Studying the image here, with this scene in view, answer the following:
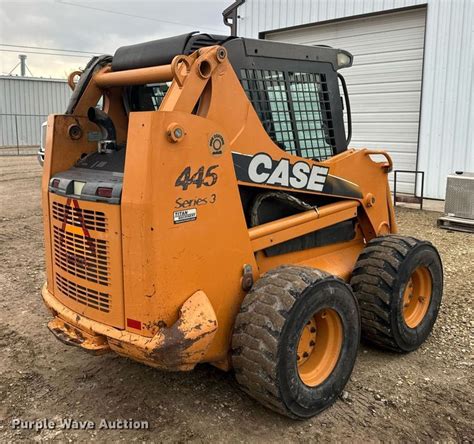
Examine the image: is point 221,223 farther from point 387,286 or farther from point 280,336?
point 387,286

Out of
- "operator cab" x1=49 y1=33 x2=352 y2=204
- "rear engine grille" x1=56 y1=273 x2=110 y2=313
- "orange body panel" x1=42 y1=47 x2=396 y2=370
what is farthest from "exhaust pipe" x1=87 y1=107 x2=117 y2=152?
"rear engine grille" x1=56 y1=273 x2=110 y2=313

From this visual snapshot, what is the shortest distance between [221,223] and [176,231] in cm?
34

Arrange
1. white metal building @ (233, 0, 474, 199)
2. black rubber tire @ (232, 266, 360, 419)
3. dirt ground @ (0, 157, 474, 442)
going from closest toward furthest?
black rubber tire @ (232, 266, 360, 419)
dirt ground @ (0, 157, 474, 442)
white metal building @ (233, 0, 474, 199)

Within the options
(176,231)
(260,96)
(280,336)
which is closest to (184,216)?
(176,231)

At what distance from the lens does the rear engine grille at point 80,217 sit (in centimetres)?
300

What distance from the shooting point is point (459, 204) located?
856 cm

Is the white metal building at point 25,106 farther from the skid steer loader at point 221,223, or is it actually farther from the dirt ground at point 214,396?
the skid steer loader at point 221,223

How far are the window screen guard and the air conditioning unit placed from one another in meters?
5.11

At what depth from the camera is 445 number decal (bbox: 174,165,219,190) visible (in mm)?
2861

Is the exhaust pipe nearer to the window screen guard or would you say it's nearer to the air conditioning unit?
the window screen guard

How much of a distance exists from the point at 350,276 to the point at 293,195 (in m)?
0.91

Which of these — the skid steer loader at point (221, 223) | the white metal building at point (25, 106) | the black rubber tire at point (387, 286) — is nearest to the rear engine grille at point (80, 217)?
the skid steer loader at point (221, 223)

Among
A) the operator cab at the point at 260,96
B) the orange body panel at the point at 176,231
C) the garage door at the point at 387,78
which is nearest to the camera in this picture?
the orange body panel at the point at 176,231

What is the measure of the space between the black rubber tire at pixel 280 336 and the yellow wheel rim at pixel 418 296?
1321 millimetres
